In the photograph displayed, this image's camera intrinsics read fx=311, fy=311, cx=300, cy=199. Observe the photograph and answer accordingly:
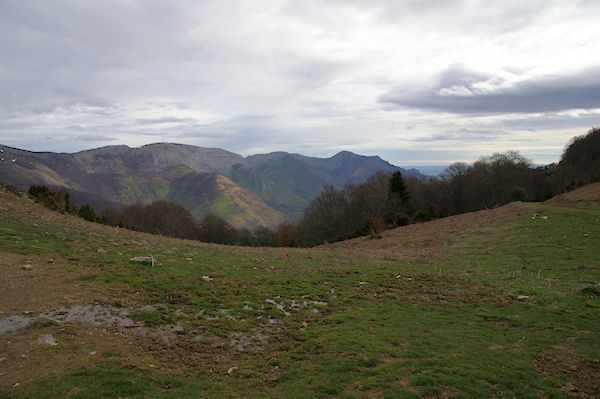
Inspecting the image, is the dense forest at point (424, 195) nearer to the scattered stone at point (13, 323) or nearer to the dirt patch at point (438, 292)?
the dirt patch at point (438, 292)

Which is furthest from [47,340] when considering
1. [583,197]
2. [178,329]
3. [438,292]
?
[583,197]

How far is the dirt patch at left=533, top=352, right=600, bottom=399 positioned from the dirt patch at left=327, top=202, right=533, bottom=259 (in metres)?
20.3

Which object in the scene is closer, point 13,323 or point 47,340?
point 47,340

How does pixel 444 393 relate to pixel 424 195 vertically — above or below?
below

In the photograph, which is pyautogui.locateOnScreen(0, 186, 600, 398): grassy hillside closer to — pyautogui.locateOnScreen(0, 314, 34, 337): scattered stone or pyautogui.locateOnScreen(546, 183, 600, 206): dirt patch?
pyautogui.locateOnScreen(0, 314, 34, 337): scattered stone

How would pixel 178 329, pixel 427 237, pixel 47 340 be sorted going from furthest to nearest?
pixel 427 237, pixel 178 329, pixel 47 340

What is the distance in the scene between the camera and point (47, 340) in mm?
8398

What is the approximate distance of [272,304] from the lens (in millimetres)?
13859

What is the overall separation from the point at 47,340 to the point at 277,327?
685 centimetres

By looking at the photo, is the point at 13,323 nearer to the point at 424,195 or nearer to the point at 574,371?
the point at 574,371

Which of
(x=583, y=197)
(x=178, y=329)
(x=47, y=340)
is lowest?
(x=178, y=329)

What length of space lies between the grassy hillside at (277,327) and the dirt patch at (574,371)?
5 centimetres

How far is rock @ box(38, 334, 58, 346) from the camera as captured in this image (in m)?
8.27

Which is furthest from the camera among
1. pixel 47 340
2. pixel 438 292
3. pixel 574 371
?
pixel 438 292
